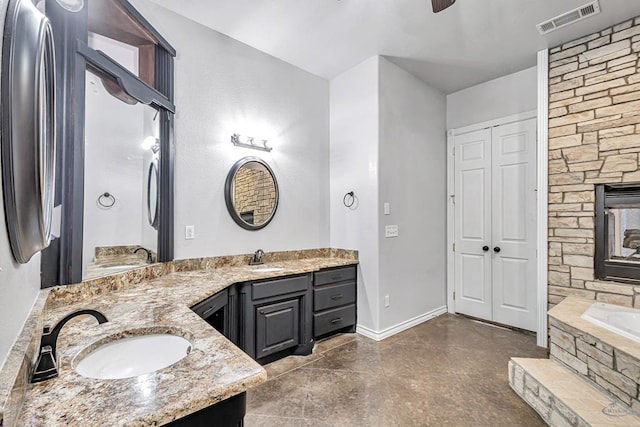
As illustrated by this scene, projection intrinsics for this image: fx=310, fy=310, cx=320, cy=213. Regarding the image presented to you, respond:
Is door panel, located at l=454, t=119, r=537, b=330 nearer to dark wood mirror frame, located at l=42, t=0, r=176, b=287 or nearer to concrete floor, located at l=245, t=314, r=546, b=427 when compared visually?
concrete floor, located at l=245, t=314, r=546, b=427

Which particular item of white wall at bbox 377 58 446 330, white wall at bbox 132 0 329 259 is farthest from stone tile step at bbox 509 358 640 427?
white wall at bbox 132 0 329 259

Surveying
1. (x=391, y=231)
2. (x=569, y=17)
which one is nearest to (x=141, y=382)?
(x=391, y=231)

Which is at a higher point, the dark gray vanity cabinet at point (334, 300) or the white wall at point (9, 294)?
the white wall at point (9, 294)

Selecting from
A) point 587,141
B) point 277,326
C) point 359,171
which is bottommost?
point 277,326

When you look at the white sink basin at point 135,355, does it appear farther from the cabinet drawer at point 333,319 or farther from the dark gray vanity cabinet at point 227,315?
the cabinet drawer at point 333,319

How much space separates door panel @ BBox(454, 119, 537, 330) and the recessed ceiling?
85cm

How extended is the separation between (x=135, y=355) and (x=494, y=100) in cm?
418

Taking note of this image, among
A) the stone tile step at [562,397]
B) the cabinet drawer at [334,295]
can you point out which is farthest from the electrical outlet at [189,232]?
the stone tile step at [562,397]

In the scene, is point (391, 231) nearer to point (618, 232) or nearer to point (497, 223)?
point (497, 223)

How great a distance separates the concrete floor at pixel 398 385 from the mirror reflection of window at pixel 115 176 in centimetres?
132

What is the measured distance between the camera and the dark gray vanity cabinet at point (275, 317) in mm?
2381

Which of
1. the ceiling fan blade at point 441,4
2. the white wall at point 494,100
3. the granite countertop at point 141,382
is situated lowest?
the granite countertop at point 141,382

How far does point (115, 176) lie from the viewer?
6.60 ft

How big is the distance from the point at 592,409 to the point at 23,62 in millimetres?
2827
